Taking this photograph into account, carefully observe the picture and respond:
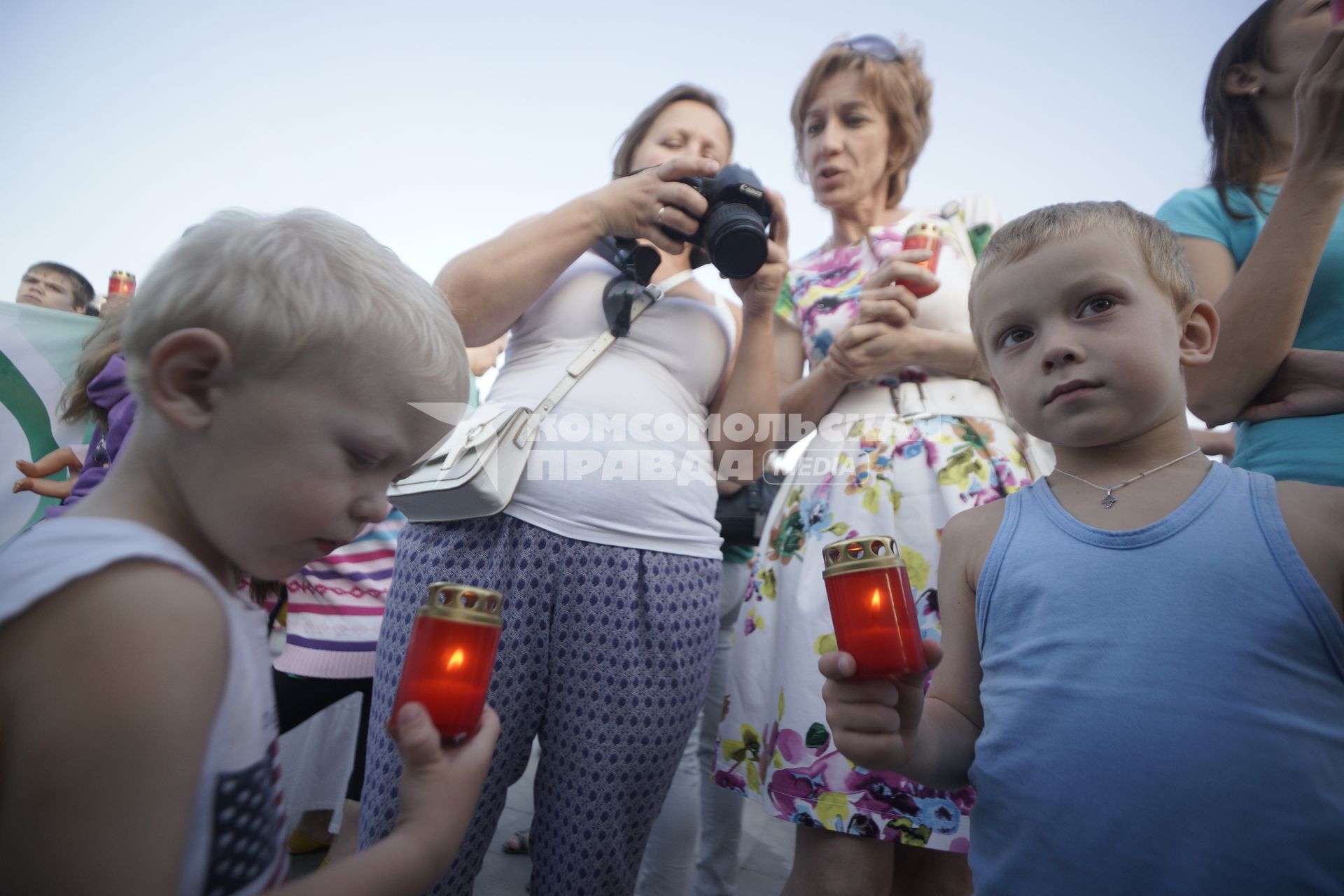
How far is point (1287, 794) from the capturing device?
0.71m

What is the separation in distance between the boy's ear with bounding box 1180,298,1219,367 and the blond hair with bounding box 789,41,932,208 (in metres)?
0.94

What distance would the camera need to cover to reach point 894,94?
172 centimetres

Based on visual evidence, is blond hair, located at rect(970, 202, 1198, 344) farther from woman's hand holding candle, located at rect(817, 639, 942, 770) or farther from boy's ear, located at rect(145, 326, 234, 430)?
boy's ear, located at rect(145, 326, 234, 430)

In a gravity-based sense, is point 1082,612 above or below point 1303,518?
below

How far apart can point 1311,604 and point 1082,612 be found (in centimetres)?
21

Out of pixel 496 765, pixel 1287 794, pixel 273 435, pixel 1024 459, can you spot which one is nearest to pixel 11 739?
pixel 273 435

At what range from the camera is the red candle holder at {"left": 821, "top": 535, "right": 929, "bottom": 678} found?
2.54 feet

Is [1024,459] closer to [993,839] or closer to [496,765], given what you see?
[993,839]

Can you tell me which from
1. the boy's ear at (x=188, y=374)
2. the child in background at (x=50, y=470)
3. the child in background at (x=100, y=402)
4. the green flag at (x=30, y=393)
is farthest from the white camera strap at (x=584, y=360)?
the green flag at (x=30, y=393)

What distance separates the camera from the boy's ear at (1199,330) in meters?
1.01

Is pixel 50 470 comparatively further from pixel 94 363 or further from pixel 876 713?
pixel 876 713

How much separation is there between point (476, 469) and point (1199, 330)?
3.57 ft

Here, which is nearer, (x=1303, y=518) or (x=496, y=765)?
(x=1303, y=518)

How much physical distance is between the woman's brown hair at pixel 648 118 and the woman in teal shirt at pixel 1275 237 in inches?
41.3
